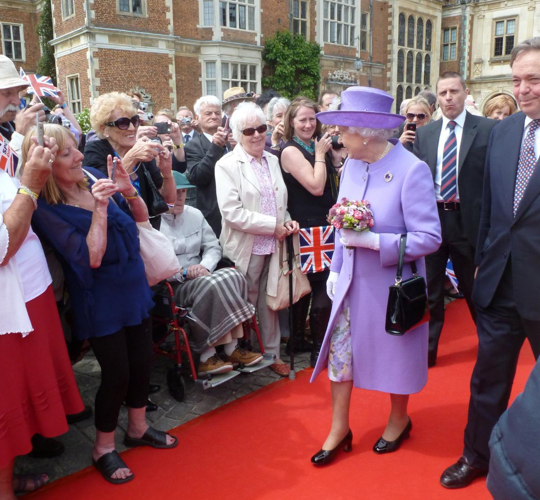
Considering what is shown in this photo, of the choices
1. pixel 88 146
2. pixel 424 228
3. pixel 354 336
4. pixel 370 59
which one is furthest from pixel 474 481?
pixel 370 59

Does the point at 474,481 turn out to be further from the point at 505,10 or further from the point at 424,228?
the point at 505,10

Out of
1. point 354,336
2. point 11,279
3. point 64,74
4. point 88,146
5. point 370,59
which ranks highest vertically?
point 370,59

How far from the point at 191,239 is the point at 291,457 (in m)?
1.89

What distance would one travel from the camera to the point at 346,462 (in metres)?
3.00

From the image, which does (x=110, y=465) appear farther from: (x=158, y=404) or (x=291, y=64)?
(x=291, y=64)

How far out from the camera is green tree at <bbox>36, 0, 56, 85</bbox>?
21.0 meters

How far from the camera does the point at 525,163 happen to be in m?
2.49

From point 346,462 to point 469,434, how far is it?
0.72 meters

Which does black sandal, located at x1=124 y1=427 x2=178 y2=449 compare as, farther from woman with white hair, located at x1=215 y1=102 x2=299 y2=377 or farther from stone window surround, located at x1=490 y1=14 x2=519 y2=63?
stone window surround, located at x1=490 y1=14 x2=519 y2=63

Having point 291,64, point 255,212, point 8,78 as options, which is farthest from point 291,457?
point 291,64

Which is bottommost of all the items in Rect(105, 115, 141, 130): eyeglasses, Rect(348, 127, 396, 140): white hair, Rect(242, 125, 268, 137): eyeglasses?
Rect(348, 127, 396, 140): white hair

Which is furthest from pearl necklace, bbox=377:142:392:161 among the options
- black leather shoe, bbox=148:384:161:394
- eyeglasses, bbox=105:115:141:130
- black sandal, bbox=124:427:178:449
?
black leather shoe, bbox=148:384:161:394

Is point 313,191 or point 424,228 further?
point 313,191

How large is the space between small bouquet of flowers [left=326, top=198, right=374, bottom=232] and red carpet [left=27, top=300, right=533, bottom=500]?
1401 millimetres
